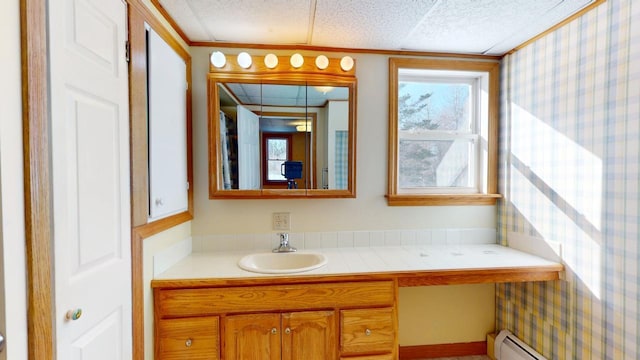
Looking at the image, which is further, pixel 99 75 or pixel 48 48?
pixel 99 75

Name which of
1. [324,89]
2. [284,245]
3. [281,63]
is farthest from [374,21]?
[284,245]

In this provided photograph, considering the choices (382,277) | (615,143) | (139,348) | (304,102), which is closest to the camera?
(139,348)

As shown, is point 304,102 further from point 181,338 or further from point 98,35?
point 181,338

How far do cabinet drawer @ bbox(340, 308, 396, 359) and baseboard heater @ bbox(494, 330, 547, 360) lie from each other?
0.96 metres

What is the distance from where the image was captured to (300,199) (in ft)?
6.52

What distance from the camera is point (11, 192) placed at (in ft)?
2.41

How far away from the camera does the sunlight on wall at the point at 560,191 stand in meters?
1.50

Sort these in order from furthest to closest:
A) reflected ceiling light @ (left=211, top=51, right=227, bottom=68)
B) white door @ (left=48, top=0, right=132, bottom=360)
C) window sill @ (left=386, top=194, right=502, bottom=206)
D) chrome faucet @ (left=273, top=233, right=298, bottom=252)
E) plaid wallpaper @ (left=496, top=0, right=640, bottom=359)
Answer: window sill @ (left=386, top=194, right=502, bottom=206) → chrome faucet @ (left=273, top=233, right=298, bottom=252) → reflected ceiling light @ (left=211, top=51, right=227, bottom=68) → plaid wallpaper @ (left=496, top=0, right=640, bottom=359) → white door @ (left=48, top=0, right=132, bottom=360)

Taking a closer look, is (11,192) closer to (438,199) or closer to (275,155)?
(275,155)

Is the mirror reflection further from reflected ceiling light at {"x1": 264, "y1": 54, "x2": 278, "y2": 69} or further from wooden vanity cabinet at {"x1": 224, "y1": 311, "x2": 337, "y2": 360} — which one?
wooden vanity cabinet at {"x1": 224, "y1": 311, "x2": 337, "y2": 360}

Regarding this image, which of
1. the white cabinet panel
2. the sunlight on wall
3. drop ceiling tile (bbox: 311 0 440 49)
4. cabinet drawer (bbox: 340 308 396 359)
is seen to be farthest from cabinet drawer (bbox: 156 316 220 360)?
the sunlight on wall

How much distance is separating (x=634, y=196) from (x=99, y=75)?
7.45 feet

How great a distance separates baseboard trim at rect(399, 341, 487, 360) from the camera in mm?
2119

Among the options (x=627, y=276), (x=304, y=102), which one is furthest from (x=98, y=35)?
(x=627, y=276)
